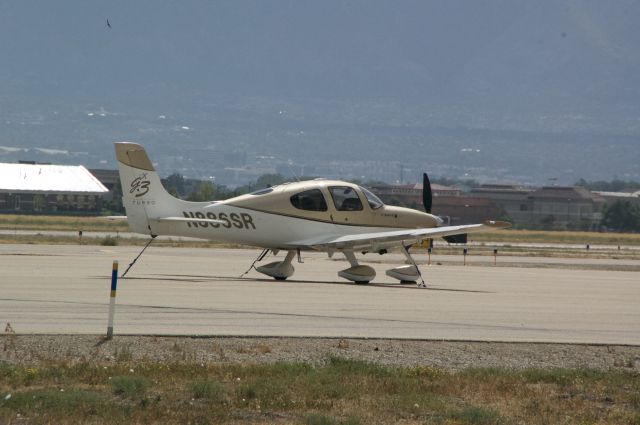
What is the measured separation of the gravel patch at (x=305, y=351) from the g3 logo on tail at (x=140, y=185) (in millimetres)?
9789

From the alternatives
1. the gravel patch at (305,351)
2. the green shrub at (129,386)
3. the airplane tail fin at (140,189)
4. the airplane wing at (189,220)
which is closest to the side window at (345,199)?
the airplane wing at (189,220)

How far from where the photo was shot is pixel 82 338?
1667 cm

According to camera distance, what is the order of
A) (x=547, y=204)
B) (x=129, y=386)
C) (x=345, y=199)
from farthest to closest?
(x=547, y=204) < (x=345, y=199) < (x=129, y=386)

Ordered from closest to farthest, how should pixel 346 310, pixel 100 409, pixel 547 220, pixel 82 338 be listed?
pixel 100 409 → pixel 82 338 → pixel 346 310 → pixel 547 220

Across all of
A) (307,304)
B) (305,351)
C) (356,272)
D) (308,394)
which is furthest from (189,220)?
(308,394)

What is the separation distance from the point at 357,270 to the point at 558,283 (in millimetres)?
7064

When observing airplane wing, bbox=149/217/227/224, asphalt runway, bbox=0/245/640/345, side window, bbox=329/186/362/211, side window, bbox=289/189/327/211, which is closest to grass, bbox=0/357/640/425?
asphalt runway, bbox=0/245/640/345

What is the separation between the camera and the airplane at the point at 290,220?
87.7 ft

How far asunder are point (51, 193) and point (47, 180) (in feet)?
19.2

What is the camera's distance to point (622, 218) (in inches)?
6043

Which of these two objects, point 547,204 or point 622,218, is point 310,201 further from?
point 547,204

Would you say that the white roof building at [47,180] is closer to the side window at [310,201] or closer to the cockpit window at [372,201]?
the cockpit window at [372,201]

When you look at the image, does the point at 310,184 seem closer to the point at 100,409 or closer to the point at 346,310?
the point at 346,310

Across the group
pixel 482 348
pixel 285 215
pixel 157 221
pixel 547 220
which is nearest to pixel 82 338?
pixel 482 348
